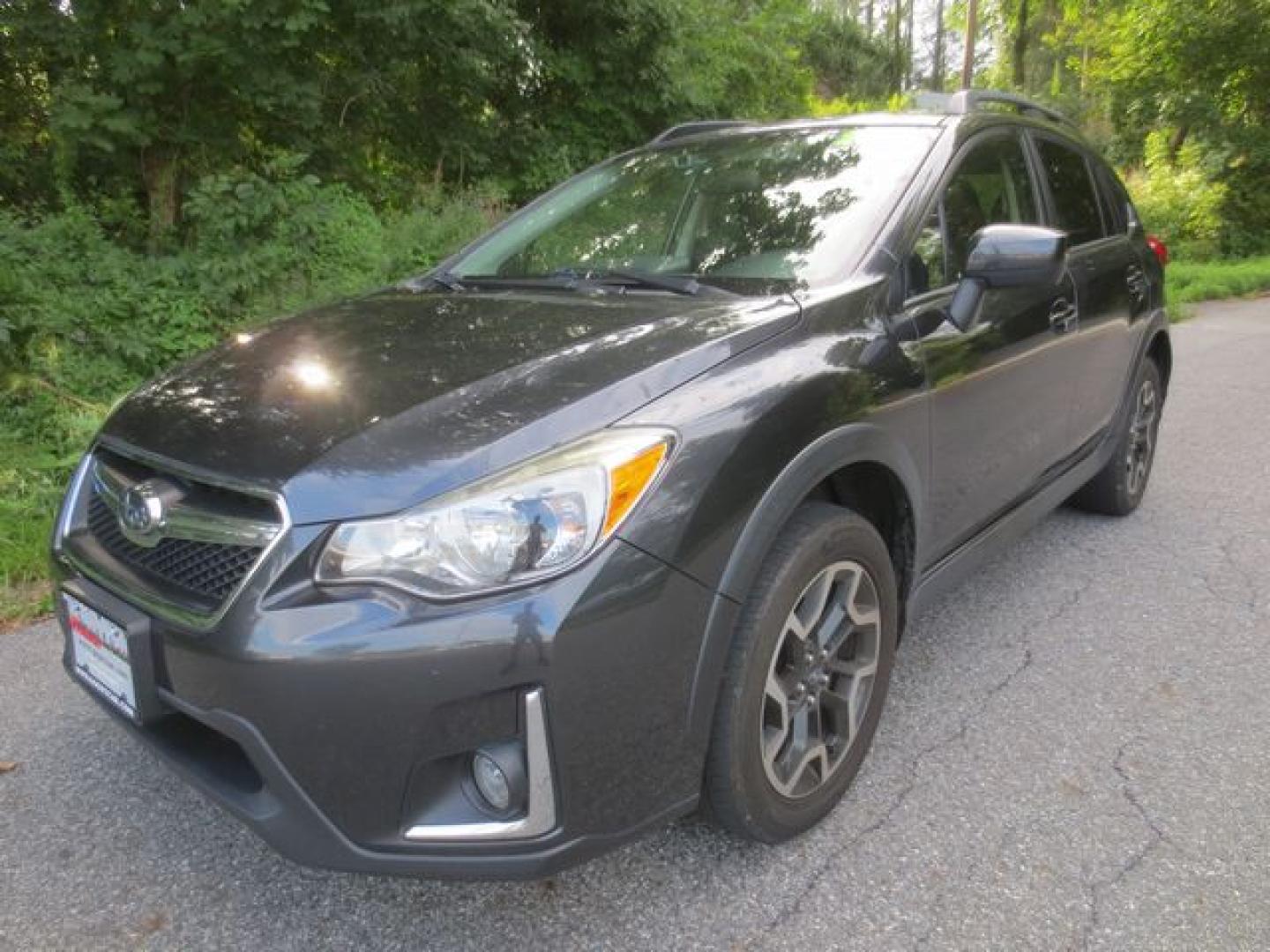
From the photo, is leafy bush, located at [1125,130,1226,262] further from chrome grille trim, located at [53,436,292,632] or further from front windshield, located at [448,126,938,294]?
chrome grille trim, located at [53,436,292,632]

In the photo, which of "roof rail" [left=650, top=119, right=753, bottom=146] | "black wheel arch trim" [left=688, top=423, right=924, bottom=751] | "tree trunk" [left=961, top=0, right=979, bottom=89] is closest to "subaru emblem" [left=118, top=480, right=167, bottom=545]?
"black wheel arch trim" [left=688, top=423, right=924, bottom=751]

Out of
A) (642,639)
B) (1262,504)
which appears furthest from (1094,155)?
(642,639)

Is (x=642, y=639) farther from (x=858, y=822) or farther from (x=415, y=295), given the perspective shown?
(x=415, y=295)

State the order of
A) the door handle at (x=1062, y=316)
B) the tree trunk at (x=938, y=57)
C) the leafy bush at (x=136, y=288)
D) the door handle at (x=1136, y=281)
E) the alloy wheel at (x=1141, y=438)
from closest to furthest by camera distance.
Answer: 1. the door handle at (x=1062, y=316)
2. the door handle at (x=1136, y=281)
3. the alloy wheel at (x=1141, y=438)
4. the leafy bush at (x=136, y=288)
5. the tree trunk at (x=938, y=57)

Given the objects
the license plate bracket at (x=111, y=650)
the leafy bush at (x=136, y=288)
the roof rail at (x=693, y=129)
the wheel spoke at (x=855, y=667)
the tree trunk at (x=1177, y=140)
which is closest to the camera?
the license plate bracket at (x=111, y=650)

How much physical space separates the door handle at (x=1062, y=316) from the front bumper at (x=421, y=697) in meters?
1.93

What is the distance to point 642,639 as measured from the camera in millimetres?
1554

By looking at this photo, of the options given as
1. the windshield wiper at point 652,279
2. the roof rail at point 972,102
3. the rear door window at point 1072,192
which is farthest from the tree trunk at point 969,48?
the windshield wiper at point 652,279

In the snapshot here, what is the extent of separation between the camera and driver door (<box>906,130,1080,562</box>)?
2.39m

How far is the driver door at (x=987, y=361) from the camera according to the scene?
2389 mm

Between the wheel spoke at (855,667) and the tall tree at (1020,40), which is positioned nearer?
the wheel spoke at (855,667)

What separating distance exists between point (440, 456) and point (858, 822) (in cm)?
129

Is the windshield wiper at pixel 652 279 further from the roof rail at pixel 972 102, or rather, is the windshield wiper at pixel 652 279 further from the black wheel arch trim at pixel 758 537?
the roof rail at pixel 972 102

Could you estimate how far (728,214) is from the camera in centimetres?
260
